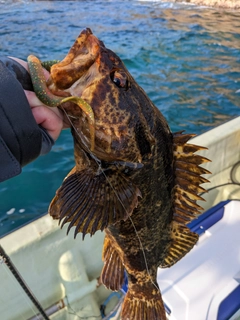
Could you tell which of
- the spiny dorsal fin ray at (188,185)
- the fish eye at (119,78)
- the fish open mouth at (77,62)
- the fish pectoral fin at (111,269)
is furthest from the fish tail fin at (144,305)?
the fish open mouth at (77,62)

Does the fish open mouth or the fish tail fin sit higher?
the fish open mouth

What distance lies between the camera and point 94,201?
71.9 inches

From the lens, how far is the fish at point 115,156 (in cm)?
176

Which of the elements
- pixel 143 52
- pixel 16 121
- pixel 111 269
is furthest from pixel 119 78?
pixel 143 52

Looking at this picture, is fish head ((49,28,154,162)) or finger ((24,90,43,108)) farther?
fish head ((49,28,154,162))

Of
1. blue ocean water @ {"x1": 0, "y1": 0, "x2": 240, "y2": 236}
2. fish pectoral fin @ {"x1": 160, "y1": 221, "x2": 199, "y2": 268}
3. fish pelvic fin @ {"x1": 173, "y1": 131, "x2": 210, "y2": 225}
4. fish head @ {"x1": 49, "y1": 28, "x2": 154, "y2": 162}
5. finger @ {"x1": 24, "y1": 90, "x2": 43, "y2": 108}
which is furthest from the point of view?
blue ocean water @ {"x1": 0, "y1": 0, "x2": 240, "y2": 236}

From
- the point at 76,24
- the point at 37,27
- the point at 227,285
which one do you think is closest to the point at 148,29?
the point at 76,24

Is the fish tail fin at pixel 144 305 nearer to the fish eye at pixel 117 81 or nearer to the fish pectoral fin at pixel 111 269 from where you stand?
the fish pectoral fin at pixel 111 269

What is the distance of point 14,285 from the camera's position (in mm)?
2988

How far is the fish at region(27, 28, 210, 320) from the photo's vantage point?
5.78ft

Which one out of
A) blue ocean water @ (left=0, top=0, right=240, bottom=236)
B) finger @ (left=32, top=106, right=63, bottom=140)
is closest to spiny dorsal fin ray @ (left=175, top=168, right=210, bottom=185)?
finger @ (left=32, top=106, right=63, bottom=140)

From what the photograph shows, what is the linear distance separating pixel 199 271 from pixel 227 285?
11.6 inches

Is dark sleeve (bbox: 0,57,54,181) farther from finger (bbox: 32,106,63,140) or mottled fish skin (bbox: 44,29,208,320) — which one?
mottled fish skin (bbox: 44,29,208,320)

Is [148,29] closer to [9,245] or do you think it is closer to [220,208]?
[220,208]
